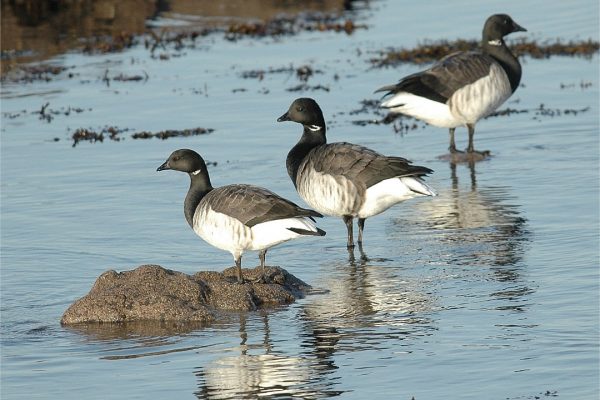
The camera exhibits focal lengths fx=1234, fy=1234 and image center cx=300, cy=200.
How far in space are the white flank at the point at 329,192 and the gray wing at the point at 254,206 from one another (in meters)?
1.88

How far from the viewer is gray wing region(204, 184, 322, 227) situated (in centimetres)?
1197

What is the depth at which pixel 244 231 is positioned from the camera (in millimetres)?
12102

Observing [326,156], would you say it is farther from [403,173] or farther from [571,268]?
[571,268]

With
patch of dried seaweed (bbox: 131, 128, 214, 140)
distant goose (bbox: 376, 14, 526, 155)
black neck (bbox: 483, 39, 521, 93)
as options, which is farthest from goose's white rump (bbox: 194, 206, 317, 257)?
black neck (bbox: 483, 39, 521, 93)

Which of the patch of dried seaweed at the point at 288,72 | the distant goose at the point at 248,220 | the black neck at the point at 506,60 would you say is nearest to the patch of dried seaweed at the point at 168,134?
the patch of dried seaweed at the point at 288,72

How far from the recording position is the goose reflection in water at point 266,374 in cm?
933

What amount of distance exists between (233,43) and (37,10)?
6915mm

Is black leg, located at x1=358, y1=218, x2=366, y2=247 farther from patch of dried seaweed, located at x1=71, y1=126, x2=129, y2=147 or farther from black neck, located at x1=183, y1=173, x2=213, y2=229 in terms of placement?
patch of dried seaweed, located at x1=71, y1=126, x2=129, y2=147

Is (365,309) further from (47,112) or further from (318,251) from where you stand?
(47,112)

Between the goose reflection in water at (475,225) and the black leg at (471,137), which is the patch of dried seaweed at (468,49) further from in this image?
the goose reflection in water at (475,225)

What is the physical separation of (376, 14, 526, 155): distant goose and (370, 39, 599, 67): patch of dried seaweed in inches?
272

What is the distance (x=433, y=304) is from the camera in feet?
38.1

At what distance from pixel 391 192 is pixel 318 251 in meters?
1.14

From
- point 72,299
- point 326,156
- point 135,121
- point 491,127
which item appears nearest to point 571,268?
point 326,156
